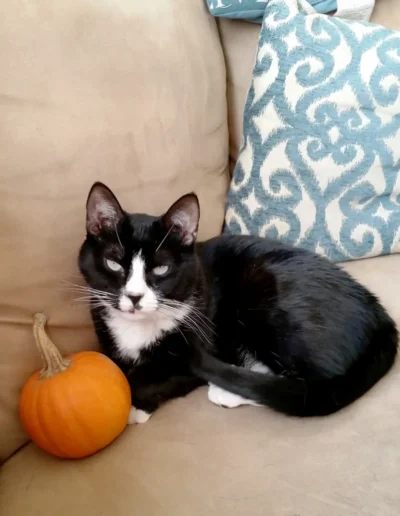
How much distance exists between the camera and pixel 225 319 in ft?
3.45

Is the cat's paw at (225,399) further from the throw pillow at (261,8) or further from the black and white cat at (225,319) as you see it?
the throw pillow at (261,8)

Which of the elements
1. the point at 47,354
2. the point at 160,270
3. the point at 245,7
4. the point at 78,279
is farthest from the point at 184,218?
the point at 245,7

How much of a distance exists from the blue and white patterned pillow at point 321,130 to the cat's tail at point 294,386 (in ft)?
1.28

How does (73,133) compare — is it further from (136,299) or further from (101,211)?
(136,299)

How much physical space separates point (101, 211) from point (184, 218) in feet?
0.50

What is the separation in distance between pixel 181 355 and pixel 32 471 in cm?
33

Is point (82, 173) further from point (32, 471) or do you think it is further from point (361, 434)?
point (361, 434)

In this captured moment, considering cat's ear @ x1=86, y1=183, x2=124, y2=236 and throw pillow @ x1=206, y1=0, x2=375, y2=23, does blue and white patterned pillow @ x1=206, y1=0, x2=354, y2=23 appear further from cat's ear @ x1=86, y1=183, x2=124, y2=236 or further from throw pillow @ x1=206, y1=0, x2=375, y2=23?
cat's ear @ x1=86, y1=183, x2=124, y2=236

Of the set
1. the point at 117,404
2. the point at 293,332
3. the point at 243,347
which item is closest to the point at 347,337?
the point at 293,332

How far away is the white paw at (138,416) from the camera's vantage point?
883 mm

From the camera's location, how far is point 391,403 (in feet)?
2.74

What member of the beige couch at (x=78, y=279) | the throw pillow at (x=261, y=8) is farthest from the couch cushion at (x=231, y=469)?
the throw pillow at (x=261, y=8)

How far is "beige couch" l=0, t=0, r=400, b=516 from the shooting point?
704 millimetres

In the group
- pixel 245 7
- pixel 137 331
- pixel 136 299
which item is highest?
pixel 245 7
